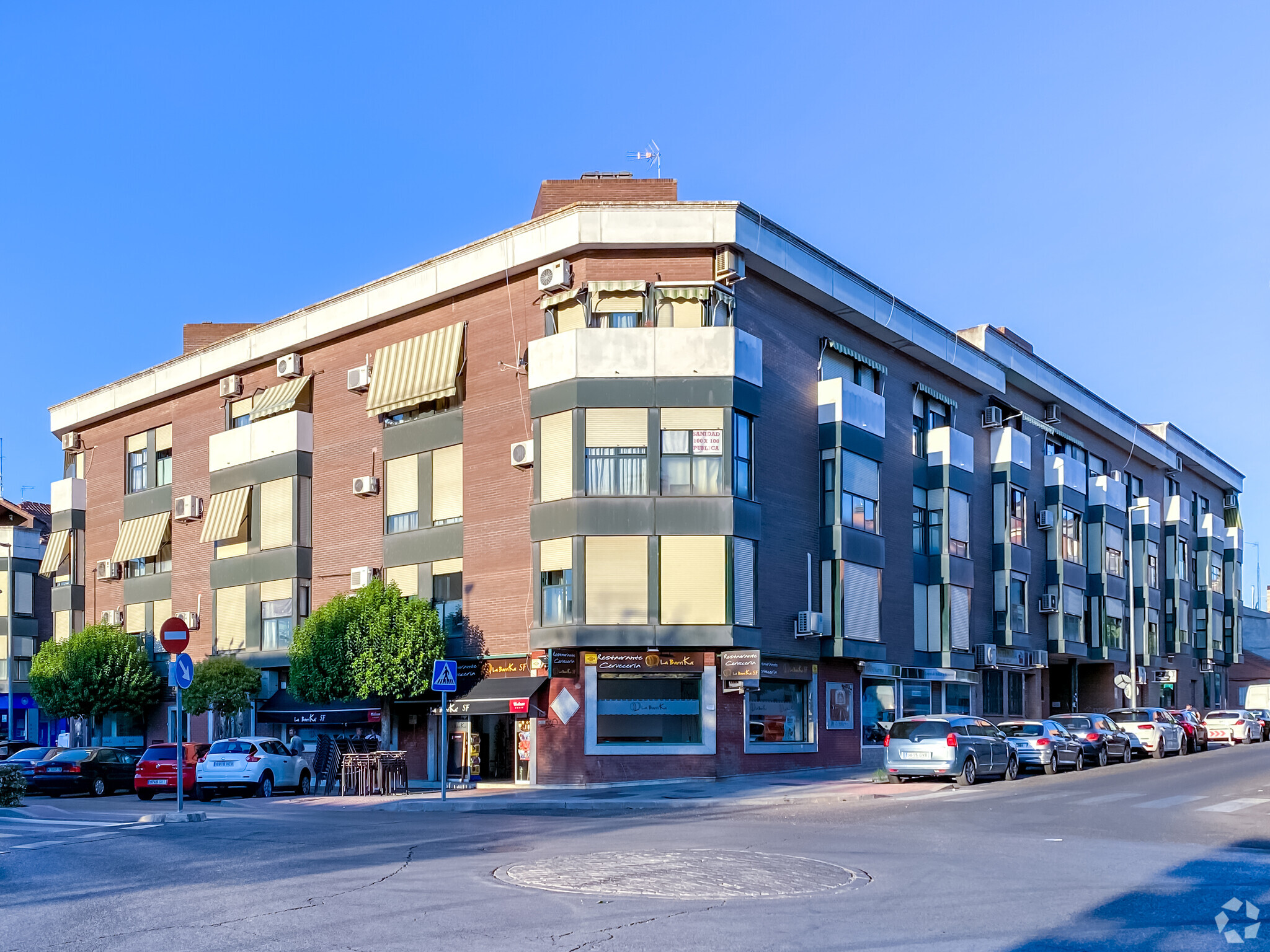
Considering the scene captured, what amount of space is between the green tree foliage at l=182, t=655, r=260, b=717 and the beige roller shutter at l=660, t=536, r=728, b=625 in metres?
14.9

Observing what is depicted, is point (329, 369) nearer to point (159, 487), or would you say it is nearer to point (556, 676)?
point (159, 487)

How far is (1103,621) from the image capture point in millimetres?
53000

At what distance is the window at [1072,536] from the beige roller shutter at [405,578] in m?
25.8

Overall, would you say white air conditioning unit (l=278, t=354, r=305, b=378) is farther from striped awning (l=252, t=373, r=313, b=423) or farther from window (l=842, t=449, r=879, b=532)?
window (l=842, t=449, r=879, b=532)

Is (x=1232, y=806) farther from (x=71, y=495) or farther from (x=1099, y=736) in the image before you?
(x=71, y=495)

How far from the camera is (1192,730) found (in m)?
43.3

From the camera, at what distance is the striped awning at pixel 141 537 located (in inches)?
1778

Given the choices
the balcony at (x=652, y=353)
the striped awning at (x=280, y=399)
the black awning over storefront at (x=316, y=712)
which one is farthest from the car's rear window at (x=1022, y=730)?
the striped awning at (x=280, y=399)

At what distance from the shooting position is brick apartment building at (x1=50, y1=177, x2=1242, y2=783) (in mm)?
31438

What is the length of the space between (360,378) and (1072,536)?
2856 centimetres

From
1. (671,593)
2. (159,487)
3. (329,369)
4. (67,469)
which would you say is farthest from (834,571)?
(67,469)

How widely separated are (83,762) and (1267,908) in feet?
93.3

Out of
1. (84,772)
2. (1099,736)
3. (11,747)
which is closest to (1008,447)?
(1099,736)

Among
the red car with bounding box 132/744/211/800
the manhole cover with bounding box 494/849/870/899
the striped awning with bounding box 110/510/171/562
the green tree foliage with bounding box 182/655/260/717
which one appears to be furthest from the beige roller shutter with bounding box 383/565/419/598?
the manhole cover with bounding box 494/849/870/899
